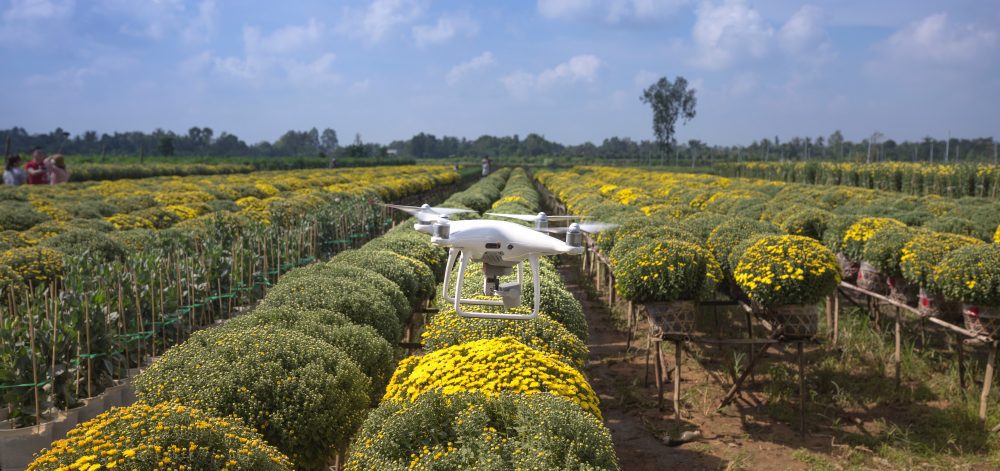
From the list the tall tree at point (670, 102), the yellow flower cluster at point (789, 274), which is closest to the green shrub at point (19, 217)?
the yellow flower cluster at point (789, 274)

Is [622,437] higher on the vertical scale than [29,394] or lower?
lower

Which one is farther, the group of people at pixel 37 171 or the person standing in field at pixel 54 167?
the person standing in field at pixel 54 167

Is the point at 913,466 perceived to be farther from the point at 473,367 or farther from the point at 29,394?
the point at 29,394

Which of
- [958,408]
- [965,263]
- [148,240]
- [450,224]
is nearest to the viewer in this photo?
[450,224]

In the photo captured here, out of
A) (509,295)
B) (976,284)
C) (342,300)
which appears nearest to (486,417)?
(509,295)

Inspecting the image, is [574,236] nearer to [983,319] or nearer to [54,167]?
[983,319]

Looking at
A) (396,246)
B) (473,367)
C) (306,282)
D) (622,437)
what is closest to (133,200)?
(396,246)

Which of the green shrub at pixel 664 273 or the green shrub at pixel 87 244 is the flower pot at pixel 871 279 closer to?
the green shrub at pixel 664 273
